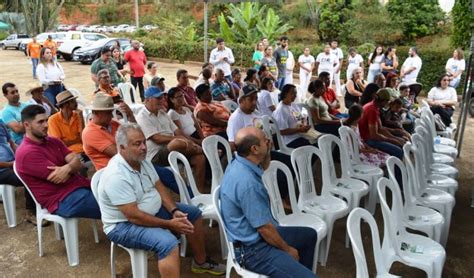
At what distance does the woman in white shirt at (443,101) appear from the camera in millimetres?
7230

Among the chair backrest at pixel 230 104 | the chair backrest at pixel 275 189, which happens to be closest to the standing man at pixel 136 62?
the chair backrest at pixel 230 104

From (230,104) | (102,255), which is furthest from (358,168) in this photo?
(102,255)

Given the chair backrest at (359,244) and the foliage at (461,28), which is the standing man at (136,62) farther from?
the foliage at (461,28)

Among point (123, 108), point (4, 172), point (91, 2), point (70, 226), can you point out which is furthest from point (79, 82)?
point (91, 2)

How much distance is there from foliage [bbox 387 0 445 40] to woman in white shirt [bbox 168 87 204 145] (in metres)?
17.9

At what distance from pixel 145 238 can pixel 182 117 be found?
2446 mm

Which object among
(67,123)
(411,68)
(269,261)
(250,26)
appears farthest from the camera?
(250,26)

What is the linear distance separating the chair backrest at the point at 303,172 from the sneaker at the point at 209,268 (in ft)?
2.76

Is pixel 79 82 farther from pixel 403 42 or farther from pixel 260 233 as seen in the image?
pixel 403 42

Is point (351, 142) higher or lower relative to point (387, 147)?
higher

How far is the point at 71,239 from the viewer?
10.8 feet

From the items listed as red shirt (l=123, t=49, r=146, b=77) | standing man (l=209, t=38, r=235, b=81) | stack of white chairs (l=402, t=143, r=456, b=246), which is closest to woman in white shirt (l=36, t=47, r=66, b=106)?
red shirt (l=123, t=49, r=146, b=77)

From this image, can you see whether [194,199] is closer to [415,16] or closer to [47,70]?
[47,70]

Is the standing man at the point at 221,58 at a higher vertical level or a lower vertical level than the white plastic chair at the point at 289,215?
higher
